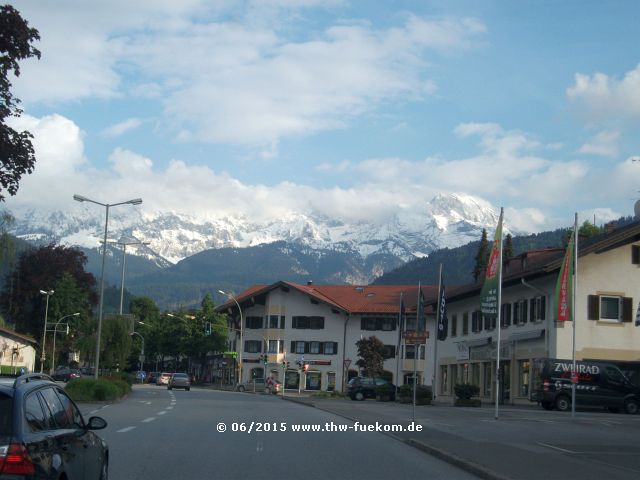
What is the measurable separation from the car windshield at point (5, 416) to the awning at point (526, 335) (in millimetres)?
41888

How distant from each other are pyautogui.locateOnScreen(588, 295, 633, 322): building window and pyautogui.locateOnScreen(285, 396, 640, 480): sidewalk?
1631 cm

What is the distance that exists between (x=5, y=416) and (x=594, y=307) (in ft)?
139

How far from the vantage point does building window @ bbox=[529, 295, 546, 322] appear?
4738cm

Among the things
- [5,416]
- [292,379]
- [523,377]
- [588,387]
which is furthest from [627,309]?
[292,379]

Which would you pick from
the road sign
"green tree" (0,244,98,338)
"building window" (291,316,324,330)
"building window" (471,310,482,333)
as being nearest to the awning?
"building window" (471,310,482,333)

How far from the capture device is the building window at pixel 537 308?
47.4m

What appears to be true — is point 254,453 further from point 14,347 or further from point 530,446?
point 14,347

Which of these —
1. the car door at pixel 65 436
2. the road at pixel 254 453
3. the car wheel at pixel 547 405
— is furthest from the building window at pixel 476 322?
the car door at pixel 65 436

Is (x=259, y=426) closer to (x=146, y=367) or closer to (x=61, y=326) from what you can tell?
(x=61, y=326)

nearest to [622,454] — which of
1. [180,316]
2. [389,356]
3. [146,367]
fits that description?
[389,356]

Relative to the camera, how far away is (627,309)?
4666 centimetres

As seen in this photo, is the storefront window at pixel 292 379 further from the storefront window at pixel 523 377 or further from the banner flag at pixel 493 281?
the banner flag at pixel 493 281

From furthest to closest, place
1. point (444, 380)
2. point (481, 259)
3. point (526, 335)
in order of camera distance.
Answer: point (481, 259), point (444, 380), point (526, 335)

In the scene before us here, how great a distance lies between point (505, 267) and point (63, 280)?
136 feet
